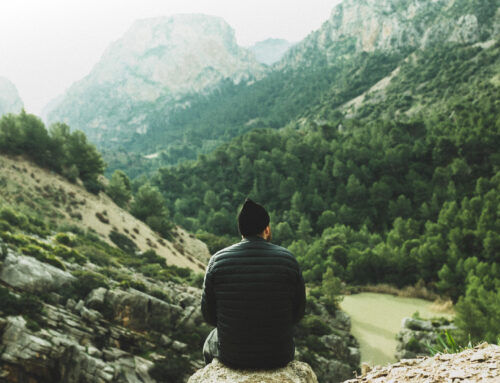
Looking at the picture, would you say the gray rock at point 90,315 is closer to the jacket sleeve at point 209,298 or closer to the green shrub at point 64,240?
the green shrub at point 64,240

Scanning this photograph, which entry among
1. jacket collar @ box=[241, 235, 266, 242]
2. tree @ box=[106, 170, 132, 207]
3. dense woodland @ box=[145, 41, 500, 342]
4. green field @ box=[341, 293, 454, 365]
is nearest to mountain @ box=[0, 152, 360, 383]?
green field @ box=[341, 293, 454, 365]

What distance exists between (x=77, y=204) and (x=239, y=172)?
235ft

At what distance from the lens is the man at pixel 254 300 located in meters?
3.42

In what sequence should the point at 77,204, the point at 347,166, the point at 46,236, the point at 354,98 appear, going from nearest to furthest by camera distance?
the point at 46,236, the point at 77,204, the point at 347,166, the point at 354,98

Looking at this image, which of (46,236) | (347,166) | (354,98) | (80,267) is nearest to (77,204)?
(46,236)

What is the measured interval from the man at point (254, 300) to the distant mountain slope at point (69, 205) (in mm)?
25626

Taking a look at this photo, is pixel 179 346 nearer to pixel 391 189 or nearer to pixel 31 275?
pixel 31 275

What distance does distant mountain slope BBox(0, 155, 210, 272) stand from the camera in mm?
27719

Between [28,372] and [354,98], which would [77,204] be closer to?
[28,372]

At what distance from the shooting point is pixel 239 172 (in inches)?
4058

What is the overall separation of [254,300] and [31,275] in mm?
11302

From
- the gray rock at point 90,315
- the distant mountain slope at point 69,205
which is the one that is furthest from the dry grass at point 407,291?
the gray rock at point 90,315

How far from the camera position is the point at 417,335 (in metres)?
25.0

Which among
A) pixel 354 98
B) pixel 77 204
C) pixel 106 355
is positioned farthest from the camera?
pixel 354 98
